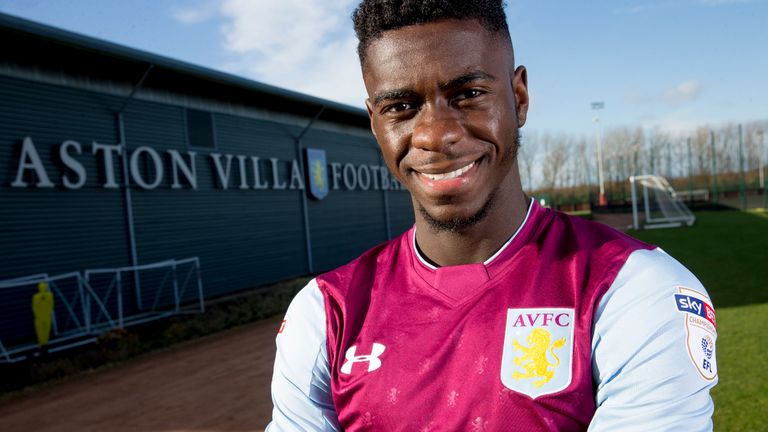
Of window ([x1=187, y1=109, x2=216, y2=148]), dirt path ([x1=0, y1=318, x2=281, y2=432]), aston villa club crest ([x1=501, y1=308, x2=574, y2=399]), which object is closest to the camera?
aston villa club crest ([x1=501, y1=308, x2=574, y2=399])

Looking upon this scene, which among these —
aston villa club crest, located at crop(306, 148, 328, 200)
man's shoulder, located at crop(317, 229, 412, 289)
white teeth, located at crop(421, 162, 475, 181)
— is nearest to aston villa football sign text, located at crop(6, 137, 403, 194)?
aston villa club crest, located at crop(306, 148, 328, 200)

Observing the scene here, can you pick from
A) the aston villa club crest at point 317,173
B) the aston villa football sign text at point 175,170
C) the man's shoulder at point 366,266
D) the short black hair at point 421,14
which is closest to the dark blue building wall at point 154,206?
the aston villa football sign text at point 175,170

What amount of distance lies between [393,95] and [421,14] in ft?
0.66

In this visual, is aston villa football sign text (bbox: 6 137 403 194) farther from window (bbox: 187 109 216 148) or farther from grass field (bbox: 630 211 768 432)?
grass field (bbox: 630 211 768 432)

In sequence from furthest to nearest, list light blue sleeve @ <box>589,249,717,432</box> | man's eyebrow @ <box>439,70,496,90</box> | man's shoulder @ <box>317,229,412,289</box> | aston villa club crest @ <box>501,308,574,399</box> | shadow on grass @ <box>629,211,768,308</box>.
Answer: shadow on grass @ <box>629,211,768,308</box> → man's shoulder @ <box>317,229,412,289</box> → man's eyebrow @ <box>439,70,496,90</box> → aston villa club crest @ <box>501,308,574,399</box> → light blue sleeve @ <box>589,249,717,432</box>

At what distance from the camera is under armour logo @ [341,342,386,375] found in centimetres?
143

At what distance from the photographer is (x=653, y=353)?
116cm

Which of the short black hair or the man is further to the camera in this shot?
the short black hair

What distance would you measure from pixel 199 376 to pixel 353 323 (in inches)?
258

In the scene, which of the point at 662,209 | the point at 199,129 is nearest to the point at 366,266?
the point at 199,129

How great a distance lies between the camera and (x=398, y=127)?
1477mm

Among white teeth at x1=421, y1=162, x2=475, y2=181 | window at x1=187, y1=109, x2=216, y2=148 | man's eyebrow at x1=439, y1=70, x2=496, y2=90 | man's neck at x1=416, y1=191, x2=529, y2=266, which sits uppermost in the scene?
window at x1=187, y1=109, x2=216, y2=148

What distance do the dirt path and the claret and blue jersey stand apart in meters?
4.32

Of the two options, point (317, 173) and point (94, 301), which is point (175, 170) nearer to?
point (94, 301)
